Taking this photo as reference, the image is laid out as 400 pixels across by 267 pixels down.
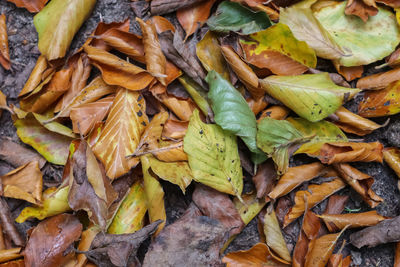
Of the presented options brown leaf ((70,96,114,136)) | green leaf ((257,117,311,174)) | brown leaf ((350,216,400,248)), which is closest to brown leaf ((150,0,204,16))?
brown leaf ((70,96,114,136))

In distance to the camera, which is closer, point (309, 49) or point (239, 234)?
point (309, 49)

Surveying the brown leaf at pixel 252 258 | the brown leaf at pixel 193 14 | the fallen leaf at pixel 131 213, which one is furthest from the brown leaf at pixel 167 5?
the brown leaf at pixel 252 258

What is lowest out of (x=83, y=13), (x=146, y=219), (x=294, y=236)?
(x=294, y=236)

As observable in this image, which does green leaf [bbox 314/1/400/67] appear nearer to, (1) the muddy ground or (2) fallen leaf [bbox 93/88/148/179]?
(1) the muddy ground

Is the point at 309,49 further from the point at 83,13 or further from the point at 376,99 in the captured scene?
the point at 83,13

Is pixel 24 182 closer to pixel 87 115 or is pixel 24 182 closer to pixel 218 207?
pixel 87 115

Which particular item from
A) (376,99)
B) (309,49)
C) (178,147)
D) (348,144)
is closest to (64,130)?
(178,147)

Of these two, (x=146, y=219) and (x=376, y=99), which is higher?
(x=376, y=99)
